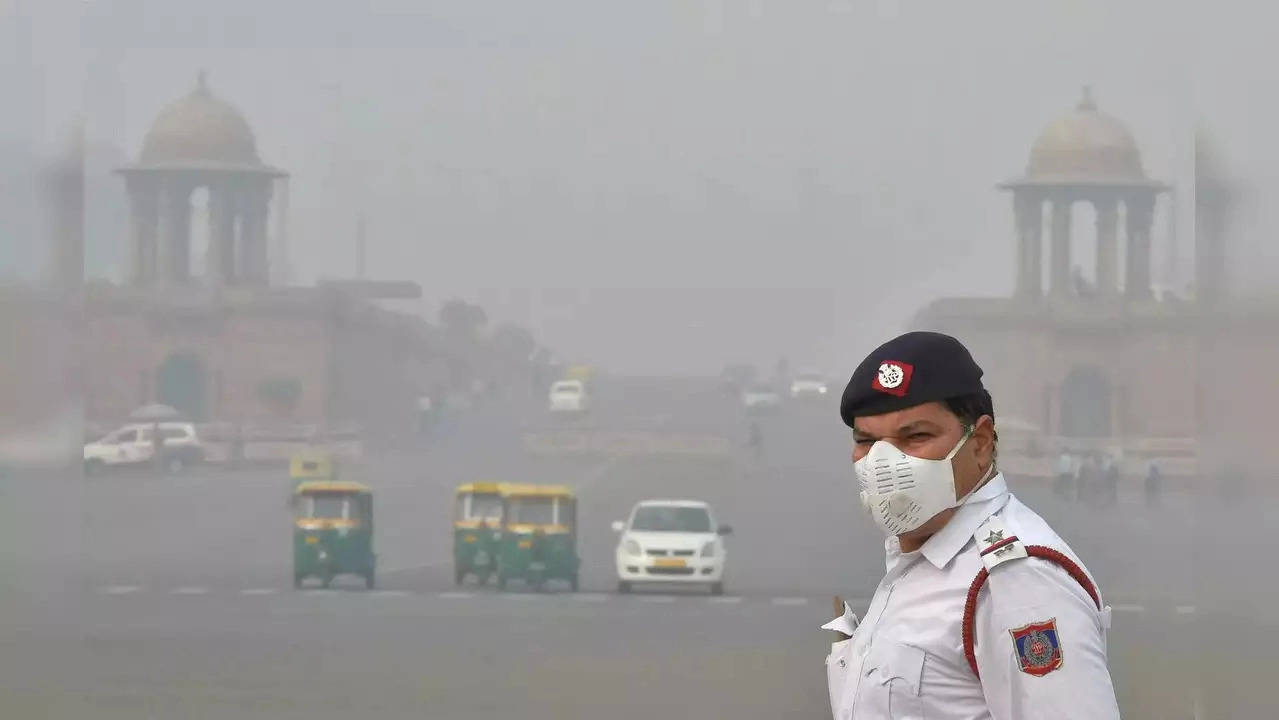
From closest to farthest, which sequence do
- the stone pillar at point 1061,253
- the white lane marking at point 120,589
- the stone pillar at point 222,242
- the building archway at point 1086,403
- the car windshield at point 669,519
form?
the car windshield at point 669,519 → the building archway at point 1086,403 → the white lane marking at point 120,589 → the stone pillar at point 1061,253 → the stone pillar at point 222,242

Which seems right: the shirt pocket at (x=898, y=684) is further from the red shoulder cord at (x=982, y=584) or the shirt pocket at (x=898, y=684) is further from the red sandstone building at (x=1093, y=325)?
the red sandstone building at (x=1093, y=325)

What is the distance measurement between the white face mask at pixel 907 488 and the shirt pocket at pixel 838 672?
0.14 m

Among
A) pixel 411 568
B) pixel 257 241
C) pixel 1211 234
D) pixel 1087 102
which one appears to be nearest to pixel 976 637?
pixel 1211 234

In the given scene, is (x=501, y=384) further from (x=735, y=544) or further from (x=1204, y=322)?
(x=1204, y=322)

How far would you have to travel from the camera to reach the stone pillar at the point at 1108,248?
1911cm

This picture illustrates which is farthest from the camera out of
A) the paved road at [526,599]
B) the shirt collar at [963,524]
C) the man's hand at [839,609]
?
the paved road at [526,599]

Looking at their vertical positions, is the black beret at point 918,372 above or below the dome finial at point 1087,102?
below

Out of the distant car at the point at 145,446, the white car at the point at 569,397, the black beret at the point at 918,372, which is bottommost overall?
the distant car at the point at 145,446

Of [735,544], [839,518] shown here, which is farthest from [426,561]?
[839,518]

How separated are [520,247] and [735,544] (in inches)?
157

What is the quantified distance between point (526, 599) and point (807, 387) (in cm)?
390

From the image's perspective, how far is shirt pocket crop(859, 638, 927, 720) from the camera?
1.68 meters

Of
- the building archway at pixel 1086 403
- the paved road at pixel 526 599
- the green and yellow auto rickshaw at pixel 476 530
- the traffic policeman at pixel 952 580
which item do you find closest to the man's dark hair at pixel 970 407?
the traffic policeman at pixel 952 580

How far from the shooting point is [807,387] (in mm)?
19859
